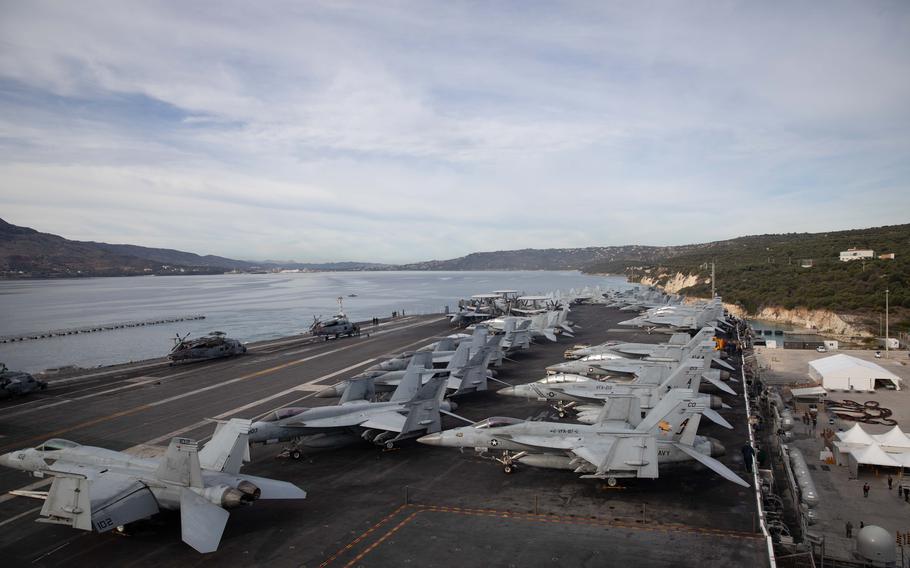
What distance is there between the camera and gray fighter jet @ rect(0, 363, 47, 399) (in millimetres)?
38375

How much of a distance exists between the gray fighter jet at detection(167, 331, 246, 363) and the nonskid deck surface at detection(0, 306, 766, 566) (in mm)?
20562

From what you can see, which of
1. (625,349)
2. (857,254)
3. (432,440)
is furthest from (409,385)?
(857,254)

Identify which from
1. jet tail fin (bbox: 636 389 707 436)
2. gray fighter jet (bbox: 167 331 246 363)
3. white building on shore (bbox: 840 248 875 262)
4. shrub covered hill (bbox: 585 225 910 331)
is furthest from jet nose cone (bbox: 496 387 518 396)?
white building on shore (bbox: 840 248 875 262)

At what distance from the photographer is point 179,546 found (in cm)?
1689

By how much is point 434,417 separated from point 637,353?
86.3 feet

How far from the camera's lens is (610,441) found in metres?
21.8

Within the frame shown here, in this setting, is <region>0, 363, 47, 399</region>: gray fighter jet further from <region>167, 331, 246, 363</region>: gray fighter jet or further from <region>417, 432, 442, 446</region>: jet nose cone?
<region>417, 432, 442, 446</region>: jet nose cone

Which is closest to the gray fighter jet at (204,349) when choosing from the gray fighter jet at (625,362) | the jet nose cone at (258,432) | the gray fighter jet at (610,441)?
the jet nose cone at (258,432)

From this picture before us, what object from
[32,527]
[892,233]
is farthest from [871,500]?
[892,233]

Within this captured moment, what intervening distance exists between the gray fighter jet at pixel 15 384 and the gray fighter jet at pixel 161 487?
82.0 ft

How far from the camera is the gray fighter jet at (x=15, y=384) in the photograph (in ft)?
126

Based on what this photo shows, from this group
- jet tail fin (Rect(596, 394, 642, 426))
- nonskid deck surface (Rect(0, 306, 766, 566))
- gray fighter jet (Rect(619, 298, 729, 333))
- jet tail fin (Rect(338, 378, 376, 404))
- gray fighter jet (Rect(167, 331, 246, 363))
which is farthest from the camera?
gray fighter jet (Rect(619, 298, 729, 333))

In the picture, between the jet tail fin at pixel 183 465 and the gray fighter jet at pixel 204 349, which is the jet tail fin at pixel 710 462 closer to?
the jet tail fin at pixel 183 465

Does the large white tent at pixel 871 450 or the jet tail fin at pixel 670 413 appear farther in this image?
the large white tent at pixel 871 450
